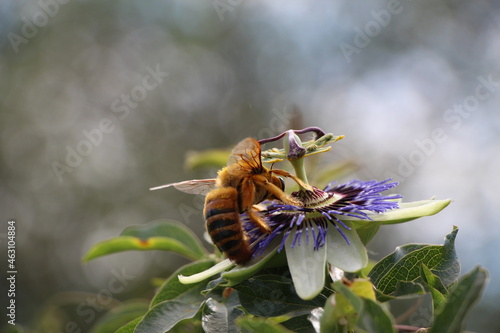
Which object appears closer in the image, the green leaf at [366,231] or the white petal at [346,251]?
the white petal at [346,251]

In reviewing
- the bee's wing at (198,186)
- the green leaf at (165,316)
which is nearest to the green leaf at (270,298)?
the green leaf at (165,316)

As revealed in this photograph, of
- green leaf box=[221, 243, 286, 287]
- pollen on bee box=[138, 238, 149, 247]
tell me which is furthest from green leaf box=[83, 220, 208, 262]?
green leaf box=[221, 243, 286, 287]

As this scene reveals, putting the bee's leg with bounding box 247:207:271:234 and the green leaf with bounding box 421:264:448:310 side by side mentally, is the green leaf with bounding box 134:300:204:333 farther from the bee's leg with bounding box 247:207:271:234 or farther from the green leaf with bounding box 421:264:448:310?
the green leaf with bounding box 421:264:448:310

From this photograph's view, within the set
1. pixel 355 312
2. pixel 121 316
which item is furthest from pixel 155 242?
pixel 355 312

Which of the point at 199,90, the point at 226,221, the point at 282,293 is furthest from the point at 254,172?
the point at 199,90

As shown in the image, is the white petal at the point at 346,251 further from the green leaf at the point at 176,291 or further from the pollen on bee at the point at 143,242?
the pollen on bee at the point at 143,242

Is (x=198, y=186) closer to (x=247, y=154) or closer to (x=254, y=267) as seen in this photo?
(x=247, y=154)
